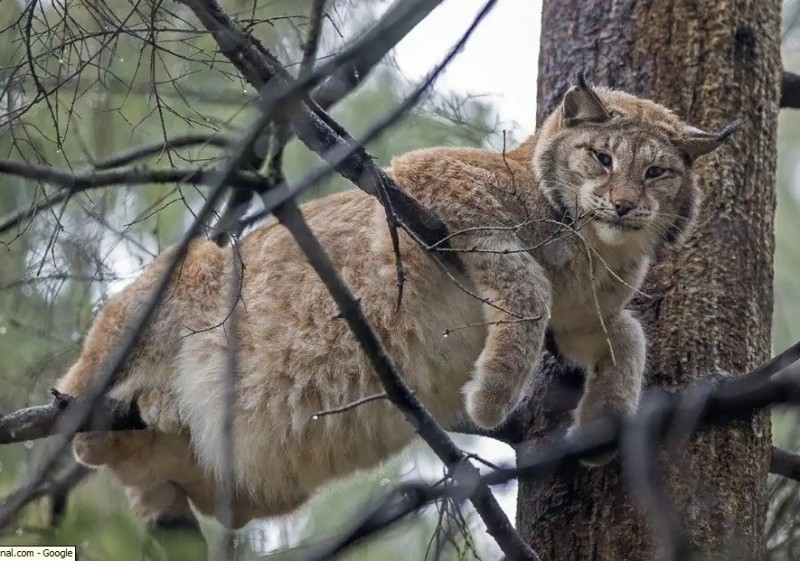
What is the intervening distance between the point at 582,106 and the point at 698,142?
478mm

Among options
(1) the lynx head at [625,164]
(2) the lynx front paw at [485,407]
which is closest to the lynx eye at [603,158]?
(1) the lynx head at [625,164]

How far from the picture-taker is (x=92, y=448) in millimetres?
4375

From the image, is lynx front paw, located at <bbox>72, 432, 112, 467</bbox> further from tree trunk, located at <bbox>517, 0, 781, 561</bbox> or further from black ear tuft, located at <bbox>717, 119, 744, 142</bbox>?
black ear tuft, located at <bbox>717, 119, 744, 142</bbox>

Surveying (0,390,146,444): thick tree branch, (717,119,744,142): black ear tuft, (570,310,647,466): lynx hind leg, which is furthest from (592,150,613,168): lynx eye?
(0,390,146,444): thick tree branch

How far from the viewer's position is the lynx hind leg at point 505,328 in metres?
3.86

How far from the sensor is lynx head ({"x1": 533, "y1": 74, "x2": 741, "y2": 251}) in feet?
13.5

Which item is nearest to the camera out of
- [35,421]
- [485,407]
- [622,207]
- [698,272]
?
[35,421]

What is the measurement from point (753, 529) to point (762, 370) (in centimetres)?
76

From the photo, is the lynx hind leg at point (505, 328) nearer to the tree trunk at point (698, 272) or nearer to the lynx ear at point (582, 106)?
the tree trunk at point (698, 272)

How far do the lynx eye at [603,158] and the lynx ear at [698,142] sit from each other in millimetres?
268

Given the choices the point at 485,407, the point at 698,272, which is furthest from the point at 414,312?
the point at 698,272

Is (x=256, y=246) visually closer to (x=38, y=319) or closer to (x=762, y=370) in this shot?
(x=38, y=319)

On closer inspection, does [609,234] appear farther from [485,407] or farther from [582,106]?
[485,407]

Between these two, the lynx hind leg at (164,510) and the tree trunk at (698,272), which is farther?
the lynx hind leg at (164,510)
